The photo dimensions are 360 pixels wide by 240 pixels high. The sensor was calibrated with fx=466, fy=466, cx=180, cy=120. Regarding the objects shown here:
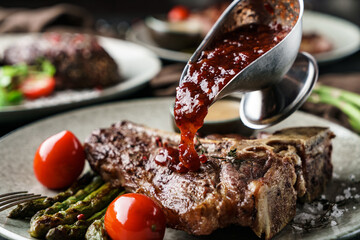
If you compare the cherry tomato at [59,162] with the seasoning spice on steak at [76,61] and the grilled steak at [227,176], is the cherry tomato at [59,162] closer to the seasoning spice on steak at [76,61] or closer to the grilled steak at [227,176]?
the grilled steak at [227,176]

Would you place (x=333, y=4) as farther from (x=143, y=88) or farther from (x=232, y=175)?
(x=232, y=175)

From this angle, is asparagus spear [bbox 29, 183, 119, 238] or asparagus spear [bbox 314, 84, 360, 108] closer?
asparagus spear [bbox 29, 183, 119, 238]

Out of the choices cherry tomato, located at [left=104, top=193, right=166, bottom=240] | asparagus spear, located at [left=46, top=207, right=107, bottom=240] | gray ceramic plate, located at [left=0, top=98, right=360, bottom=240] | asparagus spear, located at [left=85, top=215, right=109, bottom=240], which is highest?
cherry tomato, located at [left=104, top=193, right=166, bottom=240]

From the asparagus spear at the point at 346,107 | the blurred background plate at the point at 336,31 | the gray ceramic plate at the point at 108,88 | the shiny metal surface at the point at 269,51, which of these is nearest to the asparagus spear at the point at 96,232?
the shiny metal surface at the point at 269,51

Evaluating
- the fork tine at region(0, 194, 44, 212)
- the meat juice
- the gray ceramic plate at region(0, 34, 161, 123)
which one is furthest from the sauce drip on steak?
Result: the gray ceramic plate at region(0, 34, 161, 123)

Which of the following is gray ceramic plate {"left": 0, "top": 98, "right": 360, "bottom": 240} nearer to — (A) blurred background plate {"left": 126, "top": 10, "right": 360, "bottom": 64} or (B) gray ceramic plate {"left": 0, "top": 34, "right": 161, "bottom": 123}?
(B) gray ceramic plate {"left": 0, "top": 34, "right": 161, "bottom": 123}

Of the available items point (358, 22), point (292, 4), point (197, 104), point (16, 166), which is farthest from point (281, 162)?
point (358, 22)

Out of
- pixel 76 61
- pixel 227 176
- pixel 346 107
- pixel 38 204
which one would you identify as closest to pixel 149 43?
pixel 76 61
